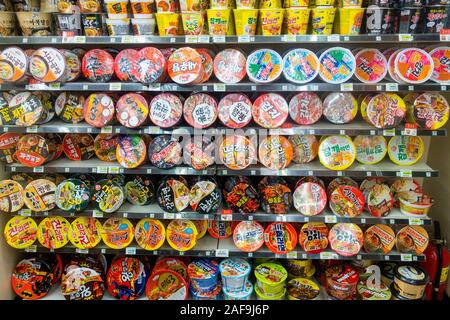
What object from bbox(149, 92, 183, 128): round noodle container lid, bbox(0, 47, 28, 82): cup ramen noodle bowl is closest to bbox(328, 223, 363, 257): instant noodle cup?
bbox(149, 92, 183, 128): round noodle container lid

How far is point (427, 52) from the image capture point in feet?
7.43

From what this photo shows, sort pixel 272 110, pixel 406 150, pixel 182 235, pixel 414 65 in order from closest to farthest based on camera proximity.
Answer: pixel 414 65 → pixel 272 110 → pixel 406 150 → pixel 182 235

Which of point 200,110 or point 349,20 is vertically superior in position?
point 349,20

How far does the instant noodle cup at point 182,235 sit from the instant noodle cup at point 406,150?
1.55 m

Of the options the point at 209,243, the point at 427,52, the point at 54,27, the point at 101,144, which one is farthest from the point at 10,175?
the point at 427,52

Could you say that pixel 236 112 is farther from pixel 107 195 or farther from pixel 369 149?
pixel 107 195

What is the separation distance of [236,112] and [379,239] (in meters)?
1.42

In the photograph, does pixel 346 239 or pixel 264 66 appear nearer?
pixel 264 66

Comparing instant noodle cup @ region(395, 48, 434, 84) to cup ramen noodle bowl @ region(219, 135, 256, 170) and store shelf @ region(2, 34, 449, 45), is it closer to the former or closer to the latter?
store shelf @ region(2, 34, 449, 45)

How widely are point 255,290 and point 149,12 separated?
83.3 inches

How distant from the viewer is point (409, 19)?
2086 millimetres

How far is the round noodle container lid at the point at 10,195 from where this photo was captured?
255 centimetres

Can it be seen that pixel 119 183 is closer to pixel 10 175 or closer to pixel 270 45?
pixel 10 175

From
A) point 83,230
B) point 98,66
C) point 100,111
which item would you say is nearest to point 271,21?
point 98,66
